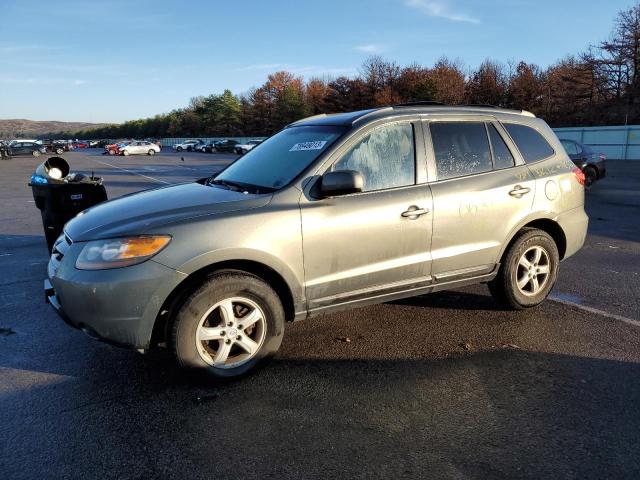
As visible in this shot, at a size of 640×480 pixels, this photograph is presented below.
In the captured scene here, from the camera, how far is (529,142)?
4750 mm

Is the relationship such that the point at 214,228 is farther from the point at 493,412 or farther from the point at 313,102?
the point at 313,102

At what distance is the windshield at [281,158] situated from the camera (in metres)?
3.84

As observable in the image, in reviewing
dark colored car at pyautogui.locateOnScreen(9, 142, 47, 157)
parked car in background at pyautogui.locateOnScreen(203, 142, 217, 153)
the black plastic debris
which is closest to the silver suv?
the black plastic debris

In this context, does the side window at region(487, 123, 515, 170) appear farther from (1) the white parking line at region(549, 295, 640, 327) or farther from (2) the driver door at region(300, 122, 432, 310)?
(1) the white parking line at region(549, 295, 640, 327)

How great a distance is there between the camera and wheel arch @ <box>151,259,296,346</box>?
3.27m

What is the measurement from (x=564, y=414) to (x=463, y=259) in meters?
1.54

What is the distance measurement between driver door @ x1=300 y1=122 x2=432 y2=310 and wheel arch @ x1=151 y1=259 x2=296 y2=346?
23 centimetres

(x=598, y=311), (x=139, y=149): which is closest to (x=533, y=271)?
(x=598, y=311)

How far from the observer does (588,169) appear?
15.4m

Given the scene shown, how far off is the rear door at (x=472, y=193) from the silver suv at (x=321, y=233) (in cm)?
1

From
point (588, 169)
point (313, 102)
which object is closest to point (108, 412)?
point (588, 169)

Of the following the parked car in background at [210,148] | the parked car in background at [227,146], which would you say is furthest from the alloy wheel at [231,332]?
the parked car in background at [210,148]

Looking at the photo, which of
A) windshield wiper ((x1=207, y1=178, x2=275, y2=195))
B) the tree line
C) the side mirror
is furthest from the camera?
the tree line

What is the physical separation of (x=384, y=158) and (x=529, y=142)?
1692 millimetres
